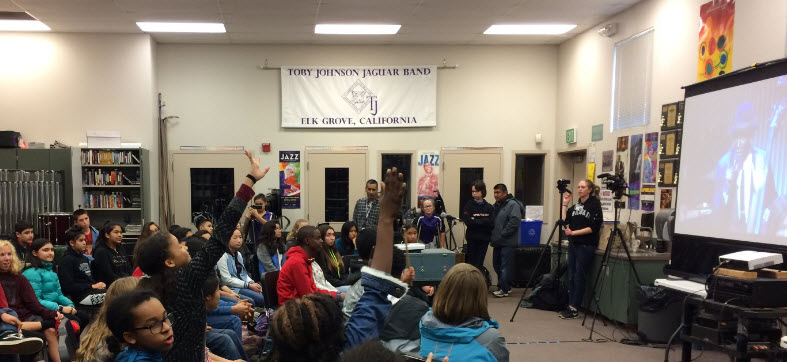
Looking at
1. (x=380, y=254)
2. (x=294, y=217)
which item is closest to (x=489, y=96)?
(x=294, y=217)

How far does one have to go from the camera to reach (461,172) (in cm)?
869

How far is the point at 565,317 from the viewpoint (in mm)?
6062

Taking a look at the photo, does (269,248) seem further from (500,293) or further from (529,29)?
(529,29)

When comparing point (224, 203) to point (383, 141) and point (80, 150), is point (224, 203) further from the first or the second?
point (383, 141)

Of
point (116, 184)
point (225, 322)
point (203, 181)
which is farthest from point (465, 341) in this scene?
point (203, 181)

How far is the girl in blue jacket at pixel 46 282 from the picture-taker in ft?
13.9

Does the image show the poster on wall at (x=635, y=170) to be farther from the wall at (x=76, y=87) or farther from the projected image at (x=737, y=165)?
the wall at (x=76, y=87)

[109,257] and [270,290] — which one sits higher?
[109,257]

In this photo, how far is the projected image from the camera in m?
3.71

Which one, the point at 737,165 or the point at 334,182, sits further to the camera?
the point at 334,182

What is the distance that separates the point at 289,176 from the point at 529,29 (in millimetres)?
4091

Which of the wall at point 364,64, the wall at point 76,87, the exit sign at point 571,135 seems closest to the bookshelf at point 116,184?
the wall at point 76,87

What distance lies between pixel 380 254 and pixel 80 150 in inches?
289

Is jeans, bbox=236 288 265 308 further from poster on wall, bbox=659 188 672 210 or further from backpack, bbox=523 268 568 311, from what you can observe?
poster on wall, bbox=659 188 672 210
